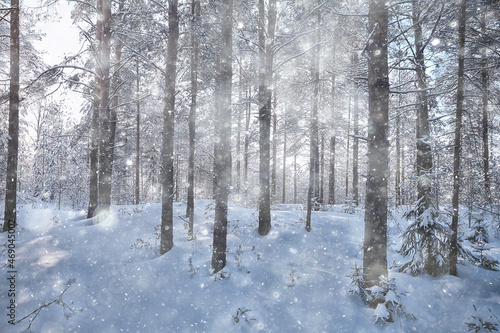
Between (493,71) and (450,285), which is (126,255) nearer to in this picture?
(450,285)

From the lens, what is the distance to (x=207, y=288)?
6.05m

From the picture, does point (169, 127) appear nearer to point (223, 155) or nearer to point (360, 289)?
point (223, 155)

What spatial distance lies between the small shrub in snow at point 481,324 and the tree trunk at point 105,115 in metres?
12.1

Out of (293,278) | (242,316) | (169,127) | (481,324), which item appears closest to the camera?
(481,324)

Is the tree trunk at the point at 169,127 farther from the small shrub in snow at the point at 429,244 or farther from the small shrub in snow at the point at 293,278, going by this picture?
the small shrub in snow at the point at 429,244

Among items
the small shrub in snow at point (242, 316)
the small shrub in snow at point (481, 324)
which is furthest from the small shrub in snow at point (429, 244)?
the small shrub in snow at point (242, 316)

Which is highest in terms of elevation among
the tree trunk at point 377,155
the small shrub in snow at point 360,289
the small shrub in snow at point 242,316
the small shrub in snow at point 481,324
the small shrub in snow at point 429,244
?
the tree trunk at point 377,155

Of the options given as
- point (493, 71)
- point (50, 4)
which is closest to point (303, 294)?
point (50, 4)

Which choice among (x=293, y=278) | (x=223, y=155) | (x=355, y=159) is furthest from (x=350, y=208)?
(x=223, y=155)

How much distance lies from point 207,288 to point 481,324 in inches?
231

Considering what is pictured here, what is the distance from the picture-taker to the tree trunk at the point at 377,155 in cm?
561

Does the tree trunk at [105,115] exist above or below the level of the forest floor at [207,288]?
above

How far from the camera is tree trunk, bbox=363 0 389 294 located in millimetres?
5605

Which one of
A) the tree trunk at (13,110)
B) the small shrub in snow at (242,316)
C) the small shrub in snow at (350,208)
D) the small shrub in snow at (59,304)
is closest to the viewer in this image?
the small shrub in snow at (59,304)
